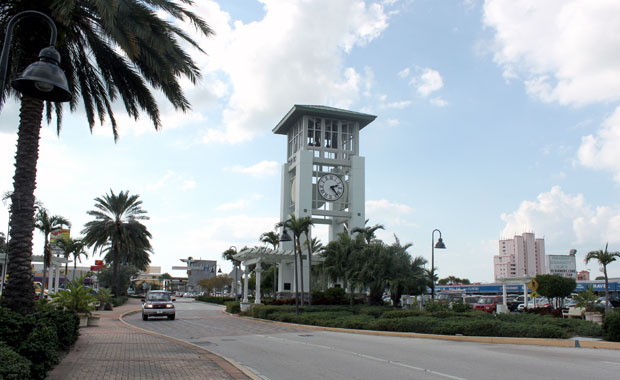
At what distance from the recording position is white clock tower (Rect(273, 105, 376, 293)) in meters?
49.3

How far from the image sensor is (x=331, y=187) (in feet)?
167

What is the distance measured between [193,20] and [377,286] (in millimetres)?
23447

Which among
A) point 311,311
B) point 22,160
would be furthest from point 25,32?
point 311,311

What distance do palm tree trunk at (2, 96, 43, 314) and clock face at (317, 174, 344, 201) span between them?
38.0m

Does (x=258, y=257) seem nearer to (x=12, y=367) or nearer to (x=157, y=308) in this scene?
(x=157, y=308)

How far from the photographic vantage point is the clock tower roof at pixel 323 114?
169ft

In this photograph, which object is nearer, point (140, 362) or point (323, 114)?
point (140, 362)

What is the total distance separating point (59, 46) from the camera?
14672 mm

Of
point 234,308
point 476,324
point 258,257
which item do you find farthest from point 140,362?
point 234,308

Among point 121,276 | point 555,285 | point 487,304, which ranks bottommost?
point 487,304

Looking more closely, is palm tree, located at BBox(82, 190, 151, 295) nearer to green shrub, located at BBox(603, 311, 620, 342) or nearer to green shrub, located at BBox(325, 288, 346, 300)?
green shrub, located at BBox(325, 288, 346, 300)

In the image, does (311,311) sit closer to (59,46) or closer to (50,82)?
(59,46)

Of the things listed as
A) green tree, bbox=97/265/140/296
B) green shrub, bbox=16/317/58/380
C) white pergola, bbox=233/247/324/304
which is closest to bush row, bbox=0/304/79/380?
green shrub, bbox=16/317/58/380

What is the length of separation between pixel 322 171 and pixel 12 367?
47.4m
